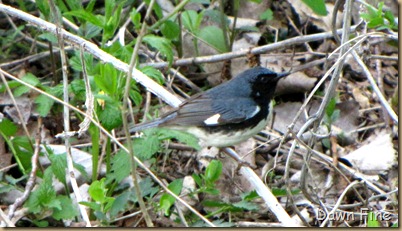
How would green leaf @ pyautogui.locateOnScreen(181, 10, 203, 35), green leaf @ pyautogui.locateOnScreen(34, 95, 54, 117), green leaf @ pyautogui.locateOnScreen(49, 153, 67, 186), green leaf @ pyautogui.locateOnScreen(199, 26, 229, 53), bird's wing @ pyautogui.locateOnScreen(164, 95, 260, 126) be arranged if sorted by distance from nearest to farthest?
1. green leaf @ pyautogui.locateOnScreen(49, 153, 67, 186)
2. green leaf @ pyautogui.locateOnScreen(34, 95, 54, 117)
3. bird's wing @ pyautogui.locateOnScreen(164, 95, 260, 126)
4. green leaf @ pyautogui.locateOnScreen(181, 10, 203, 35)
5. green leaf @ pyautogui.locateOnScreen(199, 26, 229, 53)

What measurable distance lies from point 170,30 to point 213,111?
966 millimetres

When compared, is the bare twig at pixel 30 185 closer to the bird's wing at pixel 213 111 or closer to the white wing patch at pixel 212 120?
the bird's wing at pixel 213 111

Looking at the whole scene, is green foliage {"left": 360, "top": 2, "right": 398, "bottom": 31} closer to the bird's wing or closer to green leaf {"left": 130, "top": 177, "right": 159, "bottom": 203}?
the bird's wing

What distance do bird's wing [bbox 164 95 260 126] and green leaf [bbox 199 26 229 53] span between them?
45.3 inches

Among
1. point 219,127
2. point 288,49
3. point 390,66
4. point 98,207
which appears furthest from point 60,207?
point 390,66

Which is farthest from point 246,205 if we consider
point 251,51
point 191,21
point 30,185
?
point 191,21

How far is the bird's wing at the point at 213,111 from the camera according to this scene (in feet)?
18.2

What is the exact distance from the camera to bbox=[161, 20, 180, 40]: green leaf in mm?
6222

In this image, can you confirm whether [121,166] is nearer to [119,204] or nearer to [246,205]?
[119,204]

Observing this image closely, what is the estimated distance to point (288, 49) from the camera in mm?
7441

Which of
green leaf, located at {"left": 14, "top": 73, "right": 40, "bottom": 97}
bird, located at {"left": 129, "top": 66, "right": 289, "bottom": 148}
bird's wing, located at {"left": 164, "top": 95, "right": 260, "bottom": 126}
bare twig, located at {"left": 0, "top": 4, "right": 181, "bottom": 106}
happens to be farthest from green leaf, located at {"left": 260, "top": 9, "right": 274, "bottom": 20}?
green leaf, located at {"left": 14, "top": 73, "right": 40, "bottom": 97}

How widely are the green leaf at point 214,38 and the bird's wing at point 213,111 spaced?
3.78ft

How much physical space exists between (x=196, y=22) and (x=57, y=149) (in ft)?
5.75

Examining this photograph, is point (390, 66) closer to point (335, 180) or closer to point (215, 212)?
point (335, 180)
